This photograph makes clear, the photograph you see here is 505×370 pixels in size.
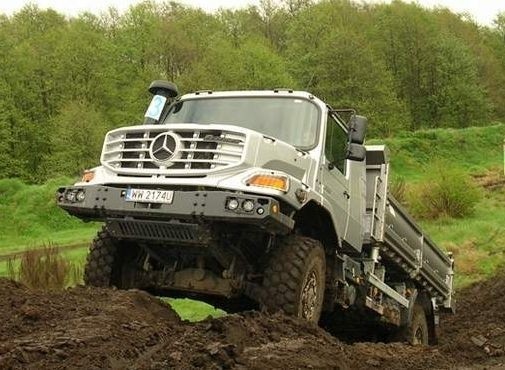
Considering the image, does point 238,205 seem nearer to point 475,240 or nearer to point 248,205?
point 248,205

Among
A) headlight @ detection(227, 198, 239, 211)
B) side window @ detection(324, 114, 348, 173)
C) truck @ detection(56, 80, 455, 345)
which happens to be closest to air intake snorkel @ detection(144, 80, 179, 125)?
truck @ detection(56, 80, 455, 345)

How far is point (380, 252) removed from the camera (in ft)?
28.2

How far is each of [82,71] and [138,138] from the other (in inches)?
1651

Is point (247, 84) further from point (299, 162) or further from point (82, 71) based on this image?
point (299, 162)

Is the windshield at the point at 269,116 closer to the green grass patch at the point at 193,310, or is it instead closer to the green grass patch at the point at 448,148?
the green grass patch at the point at 193,310

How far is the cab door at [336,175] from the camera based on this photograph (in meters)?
7.17

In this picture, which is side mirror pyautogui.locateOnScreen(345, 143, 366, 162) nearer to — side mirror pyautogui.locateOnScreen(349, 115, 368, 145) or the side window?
side mirror pyautogui.locateOnScreen(349, 115, 368, 145)

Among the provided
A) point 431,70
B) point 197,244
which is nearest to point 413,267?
point 197,244

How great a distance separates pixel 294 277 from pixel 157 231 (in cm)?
118

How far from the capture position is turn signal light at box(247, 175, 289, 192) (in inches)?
238

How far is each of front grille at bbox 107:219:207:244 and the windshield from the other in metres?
1.57

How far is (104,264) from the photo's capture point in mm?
6867

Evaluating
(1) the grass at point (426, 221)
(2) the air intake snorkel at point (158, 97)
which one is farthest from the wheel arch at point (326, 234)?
(1) the grass at point (426, 221)

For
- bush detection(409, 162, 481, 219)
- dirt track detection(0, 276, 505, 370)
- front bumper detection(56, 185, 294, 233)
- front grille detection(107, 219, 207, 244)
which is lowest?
dirt track detection(0, 276, 505, 370)
